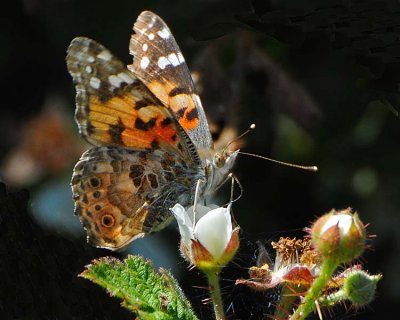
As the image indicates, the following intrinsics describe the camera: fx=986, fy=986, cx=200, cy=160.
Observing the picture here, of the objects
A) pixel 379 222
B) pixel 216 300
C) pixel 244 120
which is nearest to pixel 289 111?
pixel 244 120

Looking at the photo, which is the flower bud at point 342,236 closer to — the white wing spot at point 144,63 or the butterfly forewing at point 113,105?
the butterfly forewing at point 113,105

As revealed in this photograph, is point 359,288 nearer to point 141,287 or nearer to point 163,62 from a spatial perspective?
point 141,287

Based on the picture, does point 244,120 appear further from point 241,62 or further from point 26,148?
point 26,148

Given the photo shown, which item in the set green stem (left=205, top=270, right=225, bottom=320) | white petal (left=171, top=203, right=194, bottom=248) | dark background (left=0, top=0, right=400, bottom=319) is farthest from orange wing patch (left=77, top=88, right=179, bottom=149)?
green stem (left=205, top=270, right=225, bottom=320)

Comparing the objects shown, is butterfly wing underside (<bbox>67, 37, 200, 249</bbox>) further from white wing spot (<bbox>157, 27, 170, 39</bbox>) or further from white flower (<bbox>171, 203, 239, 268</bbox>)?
white flower (<bbox>171, 203, 239, 268</bbox>)

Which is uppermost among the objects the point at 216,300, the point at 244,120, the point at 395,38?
the point at 395,38

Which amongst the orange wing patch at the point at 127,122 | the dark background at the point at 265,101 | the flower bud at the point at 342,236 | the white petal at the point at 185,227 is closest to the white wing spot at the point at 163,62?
the orange wing patch at the point at 127,122

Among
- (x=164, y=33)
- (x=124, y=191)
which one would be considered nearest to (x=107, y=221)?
(x=124, y=191)

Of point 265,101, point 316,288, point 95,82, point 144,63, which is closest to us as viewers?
point 316,288
